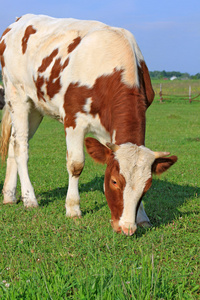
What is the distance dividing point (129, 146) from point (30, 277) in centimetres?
Result: 183

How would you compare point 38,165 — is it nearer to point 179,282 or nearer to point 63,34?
point 63,34

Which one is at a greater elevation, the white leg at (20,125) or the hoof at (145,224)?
the white leg at (20,125)

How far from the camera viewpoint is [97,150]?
4.68m

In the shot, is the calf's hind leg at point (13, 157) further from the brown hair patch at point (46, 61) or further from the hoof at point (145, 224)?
the hoof at point (145, 224)

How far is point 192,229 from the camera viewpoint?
193 inches

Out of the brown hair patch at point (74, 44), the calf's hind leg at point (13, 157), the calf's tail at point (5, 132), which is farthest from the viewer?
the calf's tail at point (5, 132)

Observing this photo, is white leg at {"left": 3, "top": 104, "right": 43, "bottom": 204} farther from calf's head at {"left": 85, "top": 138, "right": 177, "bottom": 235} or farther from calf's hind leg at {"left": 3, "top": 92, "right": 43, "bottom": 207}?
calf's head at {"left": 85, "top": 138, "right": 177, "bottom": 235}

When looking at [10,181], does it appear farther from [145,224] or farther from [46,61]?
[145,224]

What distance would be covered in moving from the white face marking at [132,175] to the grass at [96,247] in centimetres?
31

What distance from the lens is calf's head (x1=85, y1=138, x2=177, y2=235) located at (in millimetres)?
4246

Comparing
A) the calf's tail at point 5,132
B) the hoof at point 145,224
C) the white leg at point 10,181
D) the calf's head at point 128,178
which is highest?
the calf's head at point 128,178

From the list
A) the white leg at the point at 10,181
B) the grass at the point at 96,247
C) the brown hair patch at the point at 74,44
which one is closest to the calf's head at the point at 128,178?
the grass at the point at 96,247

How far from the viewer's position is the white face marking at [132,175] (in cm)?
424

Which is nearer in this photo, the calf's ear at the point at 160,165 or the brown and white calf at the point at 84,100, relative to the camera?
the brown and white calf at the point at 84,100
